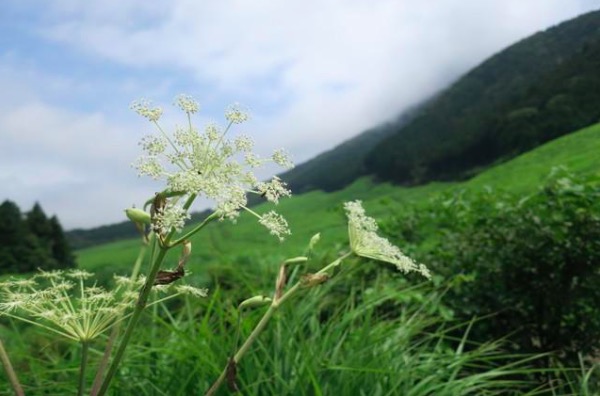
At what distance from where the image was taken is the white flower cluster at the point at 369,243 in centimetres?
204

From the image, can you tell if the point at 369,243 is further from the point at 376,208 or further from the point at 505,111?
the point at 505,111

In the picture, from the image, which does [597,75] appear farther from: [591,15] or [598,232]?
[591,15]

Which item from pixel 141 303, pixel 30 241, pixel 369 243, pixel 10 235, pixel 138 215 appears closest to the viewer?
pixel 141 303

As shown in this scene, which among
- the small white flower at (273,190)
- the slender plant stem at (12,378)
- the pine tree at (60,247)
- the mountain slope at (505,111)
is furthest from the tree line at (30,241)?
the small white flower at (273,190)

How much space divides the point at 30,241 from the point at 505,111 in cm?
4874

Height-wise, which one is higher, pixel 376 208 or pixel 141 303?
pixel 141 303

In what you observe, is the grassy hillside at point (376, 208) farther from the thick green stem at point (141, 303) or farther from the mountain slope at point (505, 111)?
the mountain slope at point (505, 111)

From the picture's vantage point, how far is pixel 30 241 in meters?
44.5

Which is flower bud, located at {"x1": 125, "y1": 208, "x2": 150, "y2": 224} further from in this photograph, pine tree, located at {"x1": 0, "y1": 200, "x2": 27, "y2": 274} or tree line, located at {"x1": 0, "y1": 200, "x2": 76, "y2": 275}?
pine tree, located at {"x1": 0, "y1": 200, "x2": 27, "y2": 274}

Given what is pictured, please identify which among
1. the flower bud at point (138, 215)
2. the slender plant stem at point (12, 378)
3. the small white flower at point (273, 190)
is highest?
the flower bud at point (138, 215)

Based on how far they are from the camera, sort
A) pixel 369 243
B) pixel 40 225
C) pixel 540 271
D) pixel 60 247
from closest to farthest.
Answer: pixel 369 243
pixel 540 271
pixel 60 247
pixel 40 225

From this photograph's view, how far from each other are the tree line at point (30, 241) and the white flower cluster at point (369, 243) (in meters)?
41.7

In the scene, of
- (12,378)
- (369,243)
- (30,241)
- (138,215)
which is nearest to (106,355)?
(12,378)

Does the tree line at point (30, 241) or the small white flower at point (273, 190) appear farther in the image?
the tree line at point (30, 241)
